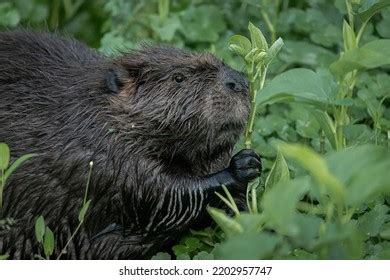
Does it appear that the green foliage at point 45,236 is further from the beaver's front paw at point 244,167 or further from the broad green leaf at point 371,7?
the broad green leaf at point 371,7

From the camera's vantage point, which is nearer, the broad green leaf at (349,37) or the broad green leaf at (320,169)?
the broad green leaf at (320,169)

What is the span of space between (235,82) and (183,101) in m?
0.20

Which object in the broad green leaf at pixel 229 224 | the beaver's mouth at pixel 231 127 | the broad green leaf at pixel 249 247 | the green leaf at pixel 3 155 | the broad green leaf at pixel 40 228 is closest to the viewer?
the broad green leaf at pixel 249 247

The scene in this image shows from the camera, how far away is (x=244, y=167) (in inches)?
153

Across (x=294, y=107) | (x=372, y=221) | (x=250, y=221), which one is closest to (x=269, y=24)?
(x=294, y=107)

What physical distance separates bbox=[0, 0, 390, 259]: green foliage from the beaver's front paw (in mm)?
46

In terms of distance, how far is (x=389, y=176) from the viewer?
2578 mm

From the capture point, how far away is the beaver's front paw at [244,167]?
3896 mm

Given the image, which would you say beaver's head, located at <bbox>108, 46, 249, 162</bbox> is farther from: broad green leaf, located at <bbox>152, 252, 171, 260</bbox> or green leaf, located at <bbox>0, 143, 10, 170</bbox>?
green leaf, located at <bbox>0, 143, 10, 170</bbox>

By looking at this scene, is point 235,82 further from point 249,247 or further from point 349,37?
point 249,247

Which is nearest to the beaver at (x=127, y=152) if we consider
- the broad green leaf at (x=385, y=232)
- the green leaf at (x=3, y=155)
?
the green leaf at (x=3, y=155)

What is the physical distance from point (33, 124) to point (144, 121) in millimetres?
426

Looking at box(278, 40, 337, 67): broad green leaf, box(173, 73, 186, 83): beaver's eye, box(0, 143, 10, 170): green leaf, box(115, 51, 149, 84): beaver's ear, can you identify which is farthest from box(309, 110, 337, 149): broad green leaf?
box(278, 40, 337, 67): broad green leaf
